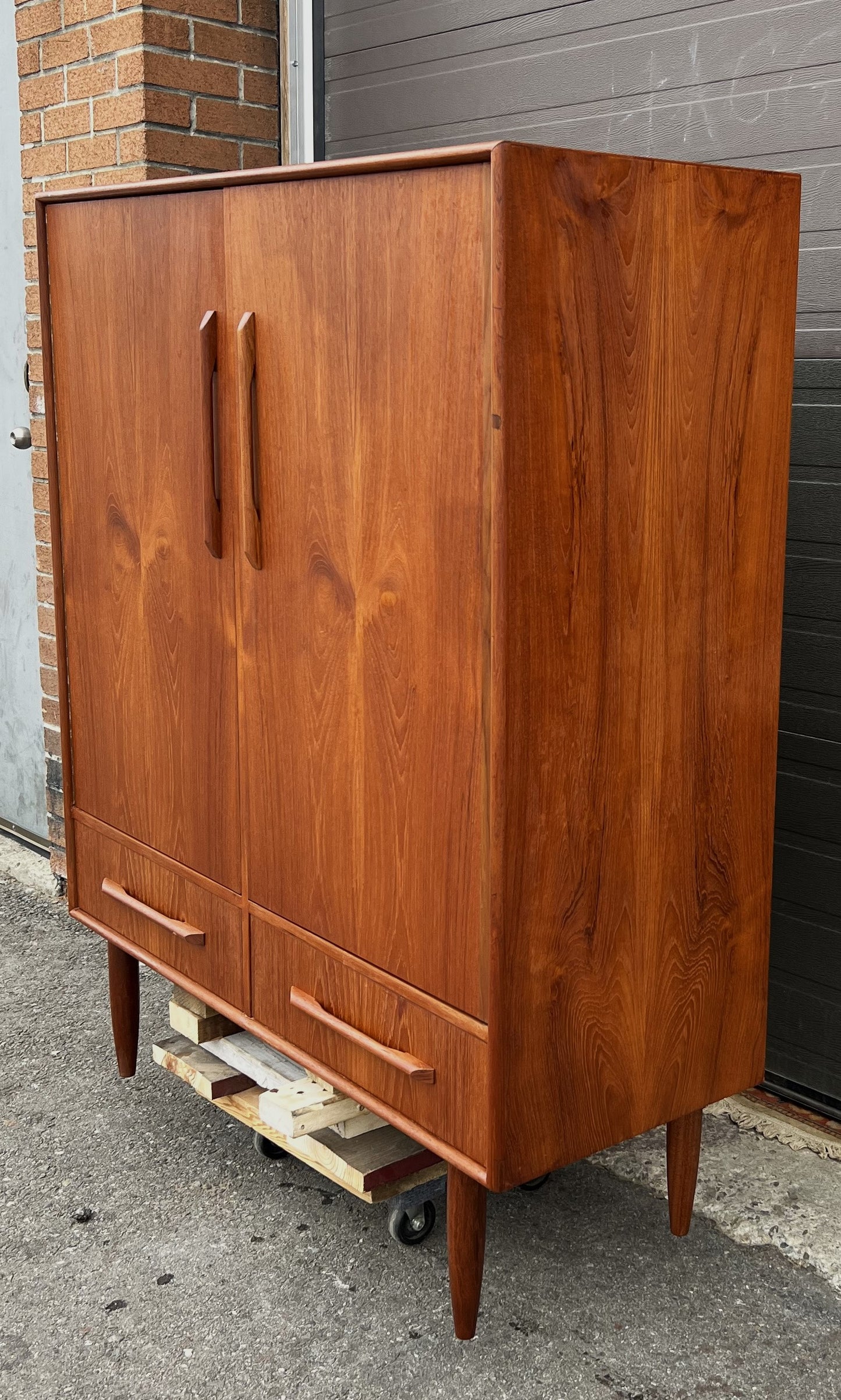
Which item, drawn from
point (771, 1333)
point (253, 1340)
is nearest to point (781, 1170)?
point (771, 1333)

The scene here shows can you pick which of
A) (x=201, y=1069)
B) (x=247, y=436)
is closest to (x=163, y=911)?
(x=201, y=1069)

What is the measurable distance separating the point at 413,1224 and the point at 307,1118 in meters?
0.27

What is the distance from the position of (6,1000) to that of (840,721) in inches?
81.0

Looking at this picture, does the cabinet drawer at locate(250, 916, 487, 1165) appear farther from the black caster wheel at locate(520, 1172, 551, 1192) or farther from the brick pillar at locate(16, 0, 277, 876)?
the brick pillar at locate(16, 0, 277, 876)

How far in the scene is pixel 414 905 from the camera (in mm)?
1901

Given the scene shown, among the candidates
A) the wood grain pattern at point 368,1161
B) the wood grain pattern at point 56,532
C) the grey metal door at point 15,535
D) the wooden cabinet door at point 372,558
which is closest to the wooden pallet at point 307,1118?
the wood grain pattern at point 368,1161

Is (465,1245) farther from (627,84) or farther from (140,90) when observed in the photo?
(140,90)

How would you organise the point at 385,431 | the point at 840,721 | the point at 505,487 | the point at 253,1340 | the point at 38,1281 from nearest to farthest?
the point at 505,487 → the point at 385,431 → the point at 253,1340 → the point at 38,1281 → the point at 840,721

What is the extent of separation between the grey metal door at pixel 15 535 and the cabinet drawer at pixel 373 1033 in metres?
2.16

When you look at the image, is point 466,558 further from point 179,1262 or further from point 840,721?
point 179,1262

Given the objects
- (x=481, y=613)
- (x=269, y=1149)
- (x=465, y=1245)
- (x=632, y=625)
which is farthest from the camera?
(x=269, y=1149)

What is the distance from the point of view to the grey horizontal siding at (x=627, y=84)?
7.73ft

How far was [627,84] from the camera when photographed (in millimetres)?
2600

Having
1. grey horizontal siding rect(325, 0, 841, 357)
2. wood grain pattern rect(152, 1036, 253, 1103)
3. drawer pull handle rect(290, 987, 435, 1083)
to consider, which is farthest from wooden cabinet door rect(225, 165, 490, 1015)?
grey horizontal siding rect(325, 0, 841, 357)
